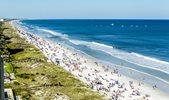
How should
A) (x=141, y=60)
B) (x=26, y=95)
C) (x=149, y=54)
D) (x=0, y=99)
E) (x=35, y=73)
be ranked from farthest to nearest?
1. (x=149, y=54)
2. (x=141, y=60)
3. (x=35, y=73)
4. (x=26, y=95)
5. (x=0, y=99)

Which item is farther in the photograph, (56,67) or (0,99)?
(56,67)

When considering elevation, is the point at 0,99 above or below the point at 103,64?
above

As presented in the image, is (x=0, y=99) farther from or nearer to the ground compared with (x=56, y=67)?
farther from the ground

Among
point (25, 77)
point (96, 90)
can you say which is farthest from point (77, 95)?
point (25, 77)

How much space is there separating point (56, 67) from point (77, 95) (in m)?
18.2

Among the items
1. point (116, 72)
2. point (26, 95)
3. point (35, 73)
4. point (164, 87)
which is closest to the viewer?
point (26, 95)

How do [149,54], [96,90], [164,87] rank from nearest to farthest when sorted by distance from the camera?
[96,90] < [164,87] < [149,54]

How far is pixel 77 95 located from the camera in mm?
38156

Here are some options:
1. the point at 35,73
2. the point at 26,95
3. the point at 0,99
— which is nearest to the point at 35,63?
the point at 35,73

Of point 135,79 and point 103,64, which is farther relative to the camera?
point 103,64

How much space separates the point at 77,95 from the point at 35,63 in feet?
71.9

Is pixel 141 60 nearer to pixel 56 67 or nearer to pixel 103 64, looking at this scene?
pixel 103 64

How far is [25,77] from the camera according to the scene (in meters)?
46.6

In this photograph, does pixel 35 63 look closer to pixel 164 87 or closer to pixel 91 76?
pixel 91 76
